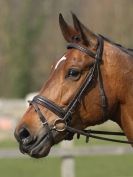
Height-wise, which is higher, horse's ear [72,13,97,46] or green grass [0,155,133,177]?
horse's ear [72,13,97,46]

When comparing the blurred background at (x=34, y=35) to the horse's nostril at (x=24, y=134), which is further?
the blurred background at (x=34, y=35)

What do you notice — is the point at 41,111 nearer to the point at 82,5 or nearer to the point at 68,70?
the point at 68,70

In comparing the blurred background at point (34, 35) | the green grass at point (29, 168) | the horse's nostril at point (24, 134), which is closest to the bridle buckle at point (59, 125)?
the horse's nostril at point (24, 134)

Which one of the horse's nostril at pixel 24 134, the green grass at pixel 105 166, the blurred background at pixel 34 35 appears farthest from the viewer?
the blurred background at pixel 34 35

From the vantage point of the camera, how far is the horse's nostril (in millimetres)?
4207

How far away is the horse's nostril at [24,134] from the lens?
4207 mm

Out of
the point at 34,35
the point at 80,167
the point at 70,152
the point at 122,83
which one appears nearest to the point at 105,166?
the point at 80,167

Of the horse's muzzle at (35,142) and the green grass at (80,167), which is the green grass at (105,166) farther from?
the horse's muzzle at (35,142)

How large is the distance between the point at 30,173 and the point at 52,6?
32.3 metres

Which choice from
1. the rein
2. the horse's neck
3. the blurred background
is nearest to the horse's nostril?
the rein

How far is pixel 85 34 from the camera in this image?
435 cm

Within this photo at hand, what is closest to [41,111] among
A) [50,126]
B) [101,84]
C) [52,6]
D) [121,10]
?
[50,126]

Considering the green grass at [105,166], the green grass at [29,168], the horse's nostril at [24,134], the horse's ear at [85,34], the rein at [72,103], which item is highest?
the horse's ear at [85,34]

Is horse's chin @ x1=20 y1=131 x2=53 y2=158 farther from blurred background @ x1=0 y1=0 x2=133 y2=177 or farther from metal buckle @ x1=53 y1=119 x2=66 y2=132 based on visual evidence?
blurred background @ x1=0 y1=0 x2=133 y2=177
